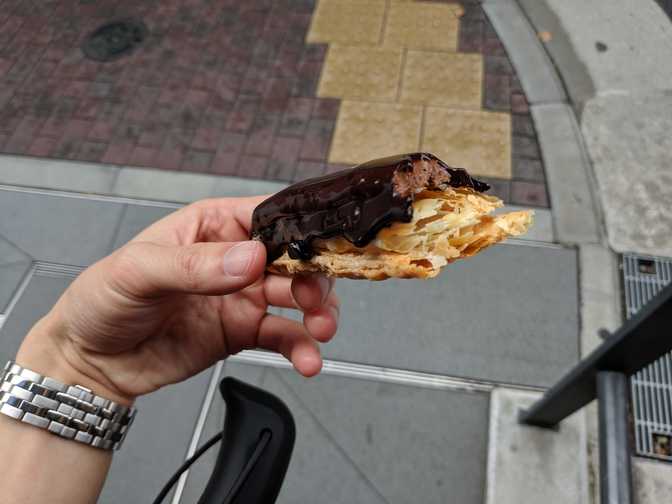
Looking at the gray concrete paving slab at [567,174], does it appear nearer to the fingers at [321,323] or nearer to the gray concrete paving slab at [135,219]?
the fingers at [321,323]

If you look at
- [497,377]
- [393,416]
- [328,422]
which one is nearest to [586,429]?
[497,377]

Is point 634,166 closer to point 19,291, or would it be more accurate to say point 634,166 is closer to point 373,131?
point 373,131

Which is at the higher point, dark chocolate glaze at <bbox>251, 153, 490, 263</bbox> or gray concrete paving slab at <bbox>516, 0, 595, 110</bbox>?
dark chocolate glaze at <bbox>251, 153, 490, 263</bbox>

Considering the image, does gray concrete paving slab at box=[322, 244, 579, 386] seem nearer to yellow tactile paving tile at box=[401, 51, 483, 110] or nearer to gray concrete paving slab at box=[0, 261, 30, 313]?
yellow tactile paving tile at box=[401, 51, 483, 110]

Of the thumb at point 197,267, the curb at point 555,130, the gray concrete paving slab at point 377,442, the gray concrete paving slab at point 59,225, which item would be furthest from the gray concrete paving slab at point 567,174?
the gray concrete paving slab at point 59,225

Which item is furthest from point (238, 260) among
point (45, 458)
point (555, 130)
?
point (555, 130)

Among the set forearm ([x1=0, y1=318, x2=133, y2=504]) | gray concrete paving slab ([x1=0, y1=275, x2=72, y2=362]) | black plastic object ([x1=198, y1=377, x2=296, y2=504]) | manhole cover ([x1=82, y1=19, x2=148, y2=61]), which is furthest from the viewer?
manhole cover ([x1=82, y1=19, x2=148, y2=61])

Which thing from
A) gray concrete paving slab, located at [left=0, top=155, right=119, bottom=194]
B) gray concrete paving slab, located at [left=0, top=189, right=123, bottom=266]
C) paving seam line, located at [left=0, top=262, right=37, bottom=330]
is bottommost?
paving seam line, located at [left=0, top=262, right=37, bottom=330]

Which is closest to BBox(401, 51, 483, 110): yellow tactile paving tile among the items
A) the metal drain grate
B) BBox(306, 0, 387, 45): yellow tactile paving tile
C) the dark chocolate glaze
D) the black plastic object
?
BBox(306, 0, 387, 45): yellow tactile paving tile
